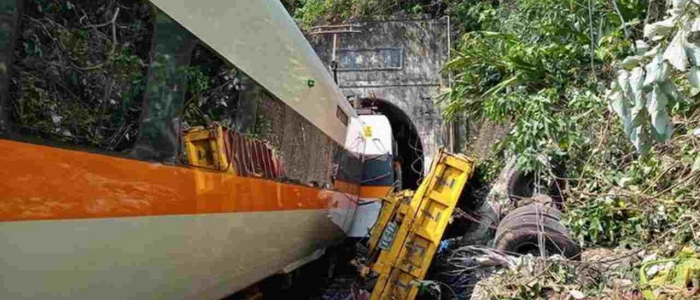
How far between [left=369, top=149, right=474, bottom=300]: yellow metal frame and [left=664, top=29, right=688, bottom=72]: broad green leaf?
194 inches

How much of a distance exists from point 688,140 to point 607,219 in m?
1.36

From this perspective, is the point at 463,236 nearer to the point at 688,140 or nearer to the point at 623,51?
the point at 623,51

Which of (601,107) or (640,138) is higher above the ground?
(601,107)

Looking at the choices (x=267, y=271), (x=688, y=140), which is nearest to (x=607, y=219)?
(x=688, y=140)

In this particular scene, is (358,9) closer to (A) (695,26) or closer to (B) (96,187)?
(B) (96,187)

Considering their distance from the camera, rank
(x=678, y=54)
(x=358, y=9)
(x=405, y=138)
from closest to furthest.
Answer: (x=678, y=54) < (x=358, y=9) < (x=405, y=138)

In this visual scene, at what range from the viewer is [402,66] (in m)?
15.5

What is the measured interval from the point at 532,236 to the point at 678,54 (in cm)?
489

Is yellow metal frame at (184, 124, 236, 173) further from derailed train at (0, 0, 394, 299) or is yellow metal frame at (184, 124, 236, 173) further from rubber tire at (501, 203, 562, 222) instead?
rubber tire at (501, 203, 562, 222)

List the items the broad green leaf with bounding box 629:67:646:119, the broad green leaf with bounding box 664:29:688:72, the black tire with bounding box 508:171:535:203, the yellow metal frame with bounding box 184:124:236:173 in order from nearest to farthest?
the broad green leaf with bounding box 664:29:688:72 < the broad green leaf with bounding box 629:67:646:119 < the yellow metal frame with bounding box 184:124:236:173 < the black tire with bounding box 508:171:535:203

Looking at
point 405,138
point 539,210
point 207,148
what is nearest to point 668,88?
point 207,148

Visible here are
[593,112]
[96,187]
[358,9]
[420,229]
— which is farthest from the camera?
[358,9]

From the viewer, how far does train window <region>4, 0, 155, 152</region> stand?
191 cm

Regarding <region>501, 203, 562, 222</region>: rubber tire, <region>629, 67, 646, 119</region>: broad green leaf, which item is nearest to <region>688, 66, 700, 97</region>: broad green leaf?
<region>629, 67, 646, 119</region>: broad green leaf
